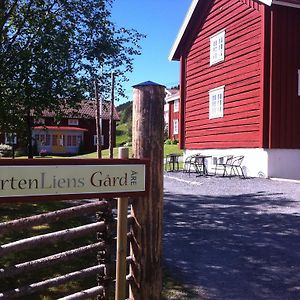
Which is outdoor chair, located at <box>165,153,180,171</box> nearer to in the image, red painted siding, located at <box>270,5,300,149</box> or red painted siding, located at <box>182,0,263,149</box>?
red painted siding, located at <box>182,0,263,149</box>

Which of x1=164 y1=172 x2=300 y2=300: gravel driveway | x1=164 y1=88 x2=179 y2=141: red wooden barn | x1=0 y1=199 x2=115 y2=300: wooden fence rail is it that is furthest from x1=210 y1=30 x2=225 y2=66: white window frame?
x1=164 y1=88 x2=179 y2=141: red wooden barn

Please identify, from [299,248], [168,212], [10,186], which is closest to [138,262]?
[10,186]

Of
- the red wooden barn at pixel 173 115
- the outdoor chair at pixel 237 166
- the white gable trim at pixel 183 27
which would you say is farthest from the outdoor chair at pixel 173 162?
the red wooden barn at pixel 173 115

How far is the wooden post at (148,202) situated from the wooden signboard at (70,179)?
0.30 m

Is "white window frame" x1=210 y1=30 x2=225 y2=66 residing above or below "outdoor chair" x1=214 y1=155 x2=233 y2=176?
above

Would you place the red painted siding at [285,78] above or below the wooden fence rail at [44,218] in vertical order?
above

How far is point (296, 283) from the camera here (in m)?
4.89

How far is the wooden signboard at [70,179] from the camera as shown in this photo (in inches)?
103

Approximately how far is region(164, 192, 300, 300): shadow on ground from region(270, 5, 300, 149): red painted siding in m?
5.44

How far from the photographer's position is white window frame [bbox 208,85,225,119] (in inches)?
712

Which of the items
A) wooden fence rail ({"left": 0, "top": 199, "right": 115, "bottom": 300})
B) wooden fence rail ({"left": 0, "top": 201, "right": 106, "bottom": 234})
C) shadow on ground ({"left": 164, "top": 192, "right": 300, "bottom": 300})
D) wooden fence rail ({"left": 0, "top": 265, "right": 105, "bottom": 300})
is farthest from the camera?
shadow on ground ({"left": 164, "top": 192, "right": 300, "bottom": 300})

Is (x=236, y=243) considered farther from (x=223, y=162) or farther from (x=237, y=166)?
(x=223, y=162)

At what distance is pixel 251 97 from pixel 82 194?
13.8 meters

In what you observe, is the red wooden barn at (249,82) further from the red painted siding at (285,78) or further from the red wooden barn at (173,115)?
the red wooden barn at (173,115)
